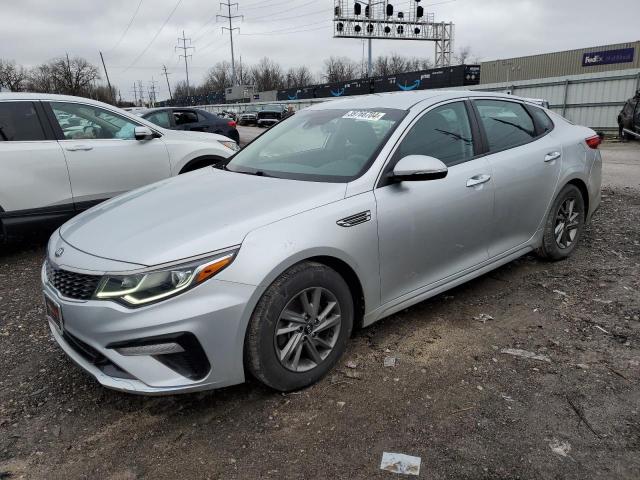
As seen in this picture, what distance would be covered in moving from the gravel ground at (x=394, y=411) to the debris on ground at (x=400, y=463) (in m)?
0.04

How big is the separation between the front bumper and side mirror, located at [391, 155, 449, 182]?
1.21 metres

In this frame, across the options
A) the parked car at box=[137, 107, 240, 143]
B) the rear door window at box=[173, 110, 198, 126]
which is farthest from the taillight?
the rear door window at box=[173, 110, 198, 126]

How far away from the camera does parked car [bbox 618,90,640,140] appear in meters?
15.1

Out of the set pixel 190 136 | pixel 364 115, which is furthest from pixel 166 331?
pixel 190 136

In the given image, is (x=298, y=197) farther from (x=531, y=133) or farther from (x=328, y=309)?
(x=531, y=133)

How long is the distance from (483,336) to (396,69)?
90.1m

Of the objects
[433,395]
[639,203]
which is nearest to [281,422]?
[433,395]

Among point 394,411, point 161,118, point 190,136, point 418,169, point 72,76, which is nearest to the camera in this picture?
point 394,411

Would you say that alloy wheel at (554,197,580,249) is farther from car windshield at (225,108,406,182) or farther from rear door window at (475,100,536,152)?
car windshield at (225,108,406,182)

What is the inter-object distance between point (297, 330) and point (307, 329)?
0.22 feet

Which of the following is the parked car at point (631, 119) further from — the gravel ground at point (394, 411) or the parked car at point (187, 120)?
the gravel ground at point (394, 411)

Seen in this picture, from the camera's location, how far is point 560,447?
2385 mm

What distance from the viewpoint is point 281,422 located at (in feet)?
8.67

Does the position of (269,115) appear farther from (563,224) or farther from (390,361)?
(390,361)
